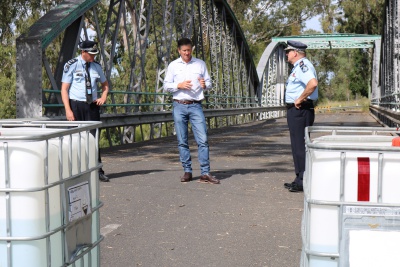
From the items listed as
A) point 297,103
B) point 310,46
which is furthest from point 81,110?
point 310,46

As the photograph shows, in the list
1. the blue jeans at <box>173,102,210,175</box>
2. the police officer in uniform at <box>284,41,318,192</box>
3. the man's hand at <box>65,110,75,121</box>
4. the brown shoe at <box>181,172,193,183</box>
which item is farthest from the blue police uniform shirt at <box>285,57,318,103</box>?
the man's hand at <box>65,110,75,121</box>

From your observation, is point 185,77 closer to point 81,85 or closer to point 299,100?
point 81,85

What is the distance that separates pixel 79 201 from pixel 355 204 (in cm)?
128

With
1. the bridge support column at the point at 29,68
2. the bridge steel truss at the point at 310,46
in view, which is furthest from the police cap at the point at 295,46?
the bridge steel truss at the point at 310,46

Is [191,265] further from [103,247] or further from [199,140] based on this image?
[199,140]

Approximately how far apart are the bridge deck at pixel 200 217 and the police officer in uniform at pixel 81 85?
0.90 metres

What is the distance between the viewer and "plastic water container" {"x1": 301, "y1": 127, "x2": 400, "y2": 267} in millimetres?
2916

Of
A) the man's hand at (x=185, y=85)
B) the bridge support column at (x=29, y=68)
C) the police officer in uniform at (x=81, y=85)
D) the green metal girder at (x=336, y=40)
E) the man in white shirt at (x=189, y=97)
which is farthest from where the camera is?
the green metal girder at (x=336, y=40)

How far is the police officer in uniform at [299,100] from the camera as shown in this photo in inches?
323

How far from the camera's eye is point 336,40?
185 ft

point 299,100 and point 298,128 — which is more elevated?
point 299,100

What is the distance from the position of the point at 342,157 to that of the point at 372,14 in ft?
230

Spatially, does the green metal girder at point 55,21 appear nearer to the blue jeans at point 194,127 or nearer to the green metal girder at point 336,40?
the blue jeans at point 194,127

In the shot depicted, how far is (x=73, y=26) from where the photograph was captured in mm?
13523
